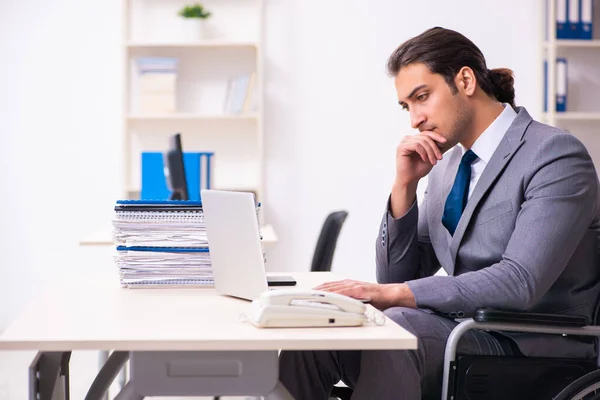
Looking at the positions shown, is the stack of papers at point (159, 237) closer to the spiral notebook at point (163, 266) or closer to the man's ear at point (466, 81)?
the spiral notebook at point (163, 266)

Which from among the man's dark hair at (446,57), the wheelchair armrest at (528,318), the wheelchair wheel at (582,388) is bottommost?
the wheelchair wheel at (582,388)

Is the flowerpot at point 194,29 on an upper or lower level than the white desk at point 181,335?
upper

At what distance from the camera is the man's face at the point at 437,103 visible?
2094 mm

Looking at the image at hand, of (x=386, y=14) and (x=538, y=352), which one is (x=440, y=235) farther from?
(x=386, y=14)

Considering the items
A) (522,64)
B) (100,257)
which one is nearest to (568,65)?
(522,64)

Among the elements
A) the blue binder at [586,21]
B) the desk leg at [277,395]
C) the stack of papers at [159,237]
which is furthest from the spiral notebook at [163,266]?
the blue binder at [586,21]

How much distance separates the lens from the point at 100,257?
5.20 metres

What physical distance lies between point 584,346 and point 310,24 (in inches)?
142

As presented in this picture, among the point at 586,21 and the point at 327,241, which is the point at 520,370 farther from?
the point at 586,21

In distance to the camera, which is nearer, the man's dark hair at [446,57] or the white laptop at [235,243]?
the white laptop at [235,243]

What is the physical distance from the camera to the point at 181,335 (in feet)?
4.38

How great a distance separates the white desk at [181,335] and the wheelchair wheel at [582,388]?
16.3 inches

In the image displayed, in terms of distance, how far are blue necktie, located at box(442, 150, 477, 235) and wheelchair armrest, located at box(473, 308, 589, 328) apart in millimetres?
443

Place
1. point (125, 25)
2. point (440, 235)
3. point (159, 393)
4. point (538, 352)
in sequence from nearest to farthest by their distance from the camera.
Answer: point (159, 393), point (538, 352), point (440, 235), point (125, 25)
